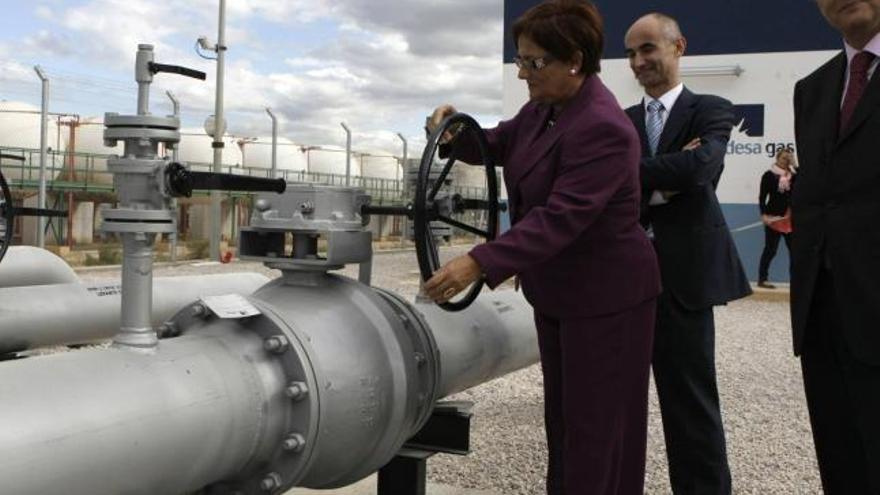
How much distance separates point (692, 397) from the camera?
2.49 metres

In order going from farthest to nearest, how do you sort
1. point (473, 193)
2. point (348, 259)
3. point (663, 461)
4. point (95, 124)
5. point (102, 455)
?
point (95, 124), point (663, 461), point (473, 193), point (348, 259), point (102, 455)

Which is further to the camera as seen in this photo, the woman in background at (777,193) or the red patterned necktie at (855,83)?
the woman in background at (777,193)

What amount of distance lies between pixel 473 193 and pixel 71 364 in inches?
52.1

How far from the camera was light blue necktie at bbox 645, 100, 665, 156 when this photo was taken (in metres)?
2.58

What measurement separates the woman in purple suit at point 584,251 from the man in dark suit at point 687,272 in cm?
48

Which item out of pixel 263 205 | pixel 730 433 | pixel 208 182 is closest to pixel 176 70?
pixel 208 182

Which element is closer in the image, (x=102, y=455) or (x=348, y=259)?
(x=102, y=455)

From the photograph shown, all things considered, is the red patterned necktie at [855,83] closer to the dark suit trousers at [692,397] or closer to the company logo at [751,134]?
the dark suit trousers at [692,397]

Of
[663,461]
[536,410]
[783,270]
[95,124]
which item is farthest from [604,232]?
[95,124]

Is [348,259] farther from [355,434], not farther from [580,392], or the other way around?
[580,392]

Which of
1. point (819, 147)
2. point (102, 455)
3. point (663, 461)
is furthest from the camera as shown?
point (663, 461)

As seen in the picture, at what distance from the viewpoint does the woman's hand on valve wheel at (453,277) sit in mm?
1747

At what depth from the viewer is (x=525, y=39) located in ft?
6.24

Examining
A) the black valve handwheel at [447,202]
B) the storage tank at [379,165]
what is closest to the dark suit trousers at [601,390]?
the black valve handwheel at [447,202]
